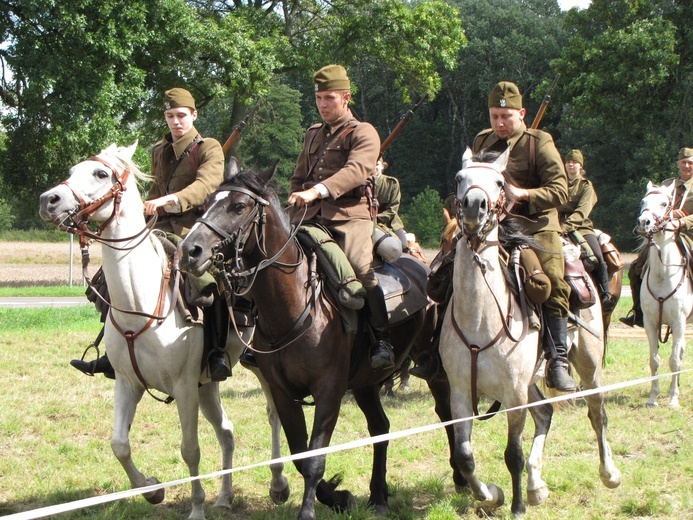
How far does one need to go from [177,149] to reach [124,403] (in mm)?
2303

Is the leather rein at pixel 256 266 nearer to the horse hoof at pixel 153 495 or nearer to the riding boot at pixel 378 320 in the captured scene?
the riding boot at pixel 378 320

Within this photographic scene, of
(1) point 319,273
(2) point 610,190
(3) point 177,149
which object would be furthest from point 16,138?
(2) point 610,190

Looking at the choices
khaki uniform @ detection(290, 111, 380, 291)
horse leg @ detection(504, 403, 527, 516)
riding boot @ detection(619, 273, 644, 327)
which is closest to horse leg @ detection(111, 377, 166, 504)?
khaki uniform @ detection(290, 111, 380, 291)

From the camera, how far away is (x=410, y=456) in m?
8.20

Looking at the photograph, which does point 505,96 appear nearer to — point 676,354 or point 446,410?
point 446,410

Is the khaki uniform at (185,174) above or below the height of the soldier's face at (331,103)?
below

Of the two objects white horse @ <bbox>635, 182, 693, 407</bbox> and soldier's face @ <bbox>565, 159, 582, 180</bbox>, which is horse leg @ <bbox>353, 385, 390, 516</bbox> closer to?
soldier's face @ <bbox>565, 159, 582, 180</bbox>

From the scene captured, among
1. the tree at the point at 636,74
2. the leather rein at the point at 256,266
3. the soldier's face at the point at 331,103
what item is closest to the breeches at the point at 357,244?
the leather rein at the point at 256,266

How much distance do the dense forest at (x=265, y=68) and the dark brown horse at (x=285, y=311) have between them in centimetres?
1799

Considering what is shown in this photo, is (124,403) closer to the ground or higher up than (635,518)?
higher up

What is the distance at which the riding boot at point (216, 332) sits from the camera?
6.57m

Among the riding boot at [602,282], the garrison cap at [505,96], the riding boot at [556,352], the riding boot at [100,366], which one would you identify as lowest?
the riding boot at [100,366]

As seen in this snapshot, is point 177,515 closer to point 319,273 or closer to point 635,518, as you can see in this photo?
point 319,273

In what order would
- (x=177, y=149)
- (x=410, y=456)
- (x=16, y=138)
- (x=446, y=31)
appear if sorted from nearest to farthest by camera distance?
1. (x=177, y=149)
2. (x=410, y=456)
3. (x=16, y=138)
4. (x=446, y=31)
